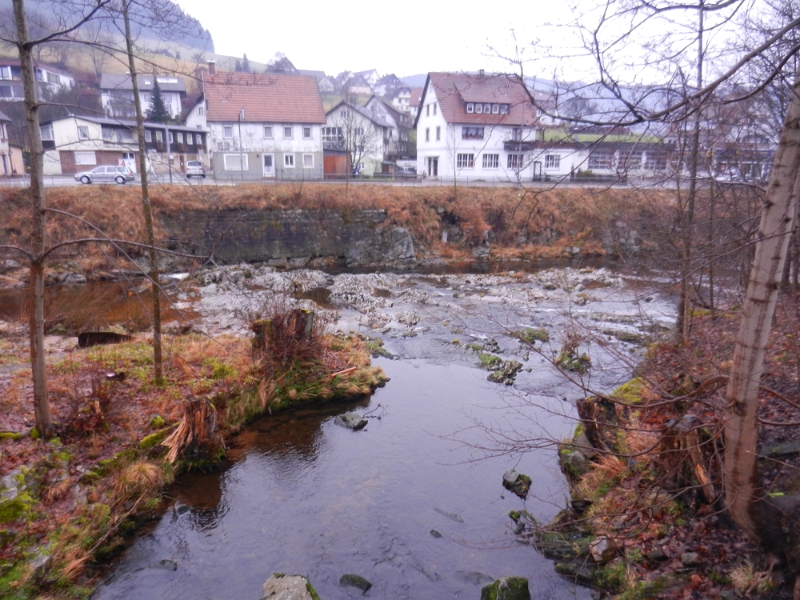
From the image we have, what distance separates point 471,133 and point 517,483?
121 ft

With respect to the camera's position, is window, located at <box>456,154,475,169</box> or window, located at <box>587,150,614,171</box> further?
window, located at <box>456,154,475,169</box>

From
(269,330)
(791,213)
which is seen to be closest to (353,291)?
(269,330)

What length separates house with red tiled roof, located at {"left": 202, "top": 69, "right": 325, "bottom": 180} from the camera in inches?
1633

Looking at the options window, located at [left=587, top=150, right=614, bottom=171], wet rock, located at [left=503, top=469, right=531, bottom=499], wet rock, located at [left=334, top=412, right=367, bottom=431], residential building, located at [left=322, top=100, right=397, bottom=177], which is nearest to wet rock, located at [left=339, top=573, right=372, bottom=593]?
wet rock, located at [left=503, top=469, right=531, bottom=499]

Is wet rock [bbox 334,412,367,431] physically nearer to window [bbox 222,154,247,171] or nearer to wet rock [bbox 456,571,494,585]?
wet rock [bbox 456,571,494,585]

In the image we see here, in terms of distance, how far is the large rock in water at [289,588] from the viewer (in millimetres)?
5668

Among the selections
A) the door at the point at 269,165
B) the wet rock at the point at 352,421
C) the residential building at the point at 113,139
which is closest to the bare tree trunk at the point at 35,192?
the wet rock at the point at 352,421

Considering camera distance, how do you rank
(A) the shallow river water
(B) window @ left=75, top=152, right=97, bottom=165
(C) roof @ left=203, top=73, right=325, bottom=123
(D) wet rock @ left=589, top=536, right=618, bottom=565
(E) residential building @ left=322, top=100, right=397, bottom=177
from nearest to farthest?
(D) wet rock @ left=589, top=536, right=618, bottom=565 → (A) the shallow river water → (B) window @ left=75, top=152, right=97, bottom=165 → (C) roof @ left=203, top=73, right=325, bottom=123 → (E) residential building @ left=322, top=100, right=397, bottom=177

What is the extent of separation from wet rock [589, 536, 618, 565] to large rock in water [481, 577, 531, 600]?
3.34 ft

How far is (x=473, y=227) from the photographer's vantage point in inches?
1225

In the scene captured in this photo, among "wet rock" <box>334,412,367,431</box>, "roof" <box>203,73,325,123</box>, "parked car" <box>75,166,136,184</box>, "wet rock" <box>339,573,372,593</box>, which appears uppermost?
"roof" <box>203,73,325,123</box>

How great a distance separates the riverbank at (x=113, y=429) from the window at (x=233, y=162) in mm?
32080

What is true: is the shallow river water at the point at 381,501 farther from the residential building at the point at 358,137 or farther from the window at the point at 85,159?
the residential building at the point at 358,137

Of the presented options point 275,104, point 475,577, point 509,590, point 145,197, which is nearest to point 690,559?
point 509,590
